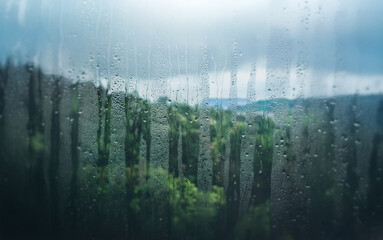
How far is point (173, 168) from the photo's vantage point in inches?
51.9

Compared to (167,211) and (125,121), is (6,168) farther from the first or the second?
(167,211)

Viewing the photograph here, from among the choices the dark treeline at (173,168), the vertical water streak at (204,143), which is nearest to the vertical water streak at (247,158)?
the dark treeline at (173,168)

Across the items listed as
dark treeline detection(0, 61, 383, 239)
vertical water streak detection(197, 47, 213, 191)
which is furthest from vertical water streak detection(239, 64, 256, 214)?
vertical water streak detection(197, 47, 213, 191)

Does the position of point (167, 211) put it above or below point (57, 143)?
below

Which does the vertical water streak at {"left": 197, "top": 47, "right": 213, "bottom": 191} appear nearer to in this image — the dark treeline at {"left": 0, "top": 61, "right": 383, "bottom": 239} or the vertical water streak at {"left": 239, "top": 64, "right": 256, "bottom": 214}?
the dark treeline at {"left": 0, "top": 61, "right": 383, "bottom": 239}

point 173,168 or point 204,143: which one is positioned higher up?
point 204,143

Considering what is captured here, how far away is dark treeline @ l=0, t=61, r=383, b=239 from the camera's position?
1279mm

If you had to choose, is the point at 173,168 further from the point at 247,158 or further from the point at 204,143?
the point at 247,158

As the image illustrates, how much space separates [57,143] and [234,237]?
1.05 m

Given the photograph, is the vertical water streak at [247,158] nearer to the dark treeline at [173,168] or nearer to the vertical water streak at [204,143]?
the dark treeline at [173,168]

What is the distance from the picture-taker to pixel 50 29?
1.31 meters

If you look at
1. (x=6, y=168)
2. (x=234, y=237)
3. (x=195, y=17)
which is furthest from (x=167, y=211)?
(x=195, y=17)

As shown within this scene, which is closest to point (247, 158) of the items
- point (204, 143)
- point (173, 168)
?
point (204, 143)

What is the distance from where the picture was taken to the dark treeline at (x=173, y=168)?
1.28 meters
